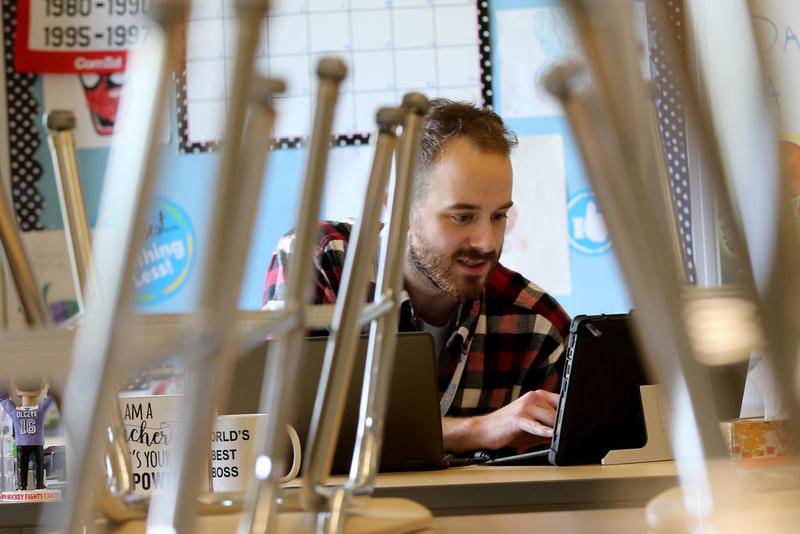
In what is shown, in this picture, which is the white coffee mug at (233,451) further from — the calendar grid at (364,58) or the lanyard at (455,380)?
the calendar grid at (364,58)

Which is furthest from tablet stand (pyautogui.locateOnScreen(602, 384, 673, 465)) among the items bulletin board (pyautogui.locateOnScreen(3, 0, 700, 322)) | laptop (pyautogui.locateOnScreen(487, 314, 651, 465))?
bulletin board (pyautogui.locateOnScreen(3, 0, 700, 322))

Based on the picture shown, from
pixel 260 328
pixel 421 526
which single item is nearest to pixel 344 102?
pixel 421 526

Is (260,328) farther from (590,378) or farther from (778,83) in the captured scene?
(590,378)

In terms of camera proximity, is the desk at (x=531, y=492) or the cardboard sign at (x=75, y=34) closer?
the desk at (x=531, y=492)

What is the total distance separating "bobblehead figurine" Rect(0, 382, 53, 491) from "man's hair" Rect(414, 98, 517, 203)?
1009 millimetres

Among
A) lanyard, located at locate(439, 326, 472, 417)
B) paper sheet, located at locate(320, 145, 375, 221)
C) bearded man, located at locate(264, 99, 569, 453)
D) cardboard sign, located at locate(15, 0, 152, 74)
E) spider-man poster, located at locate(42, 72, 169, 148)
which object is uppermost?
cardboard sign, located at locate(15, 0, 152, 74)

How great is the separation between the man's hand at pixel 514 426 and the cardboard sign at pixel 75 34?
138cm

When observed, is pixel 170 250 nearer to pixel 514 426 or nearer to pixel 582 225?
pixel 582 225

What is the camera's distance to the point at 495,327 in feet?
7.34

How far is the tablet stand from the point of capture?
148cm

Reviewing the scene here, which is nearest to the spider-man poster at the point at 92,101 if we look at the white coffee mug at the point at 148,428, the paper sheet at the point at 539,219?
the paper sheet at the point at 539,219

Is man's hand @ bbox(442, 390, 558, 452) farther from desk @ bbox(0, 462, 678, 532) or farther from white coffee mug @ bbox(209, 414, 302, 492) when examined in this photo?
white coffee mug @ bbox(209, 414, 302, 492)

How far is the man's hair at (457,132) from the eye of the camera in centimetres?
215

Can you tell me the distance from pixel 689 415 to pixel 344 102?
2.34 m
